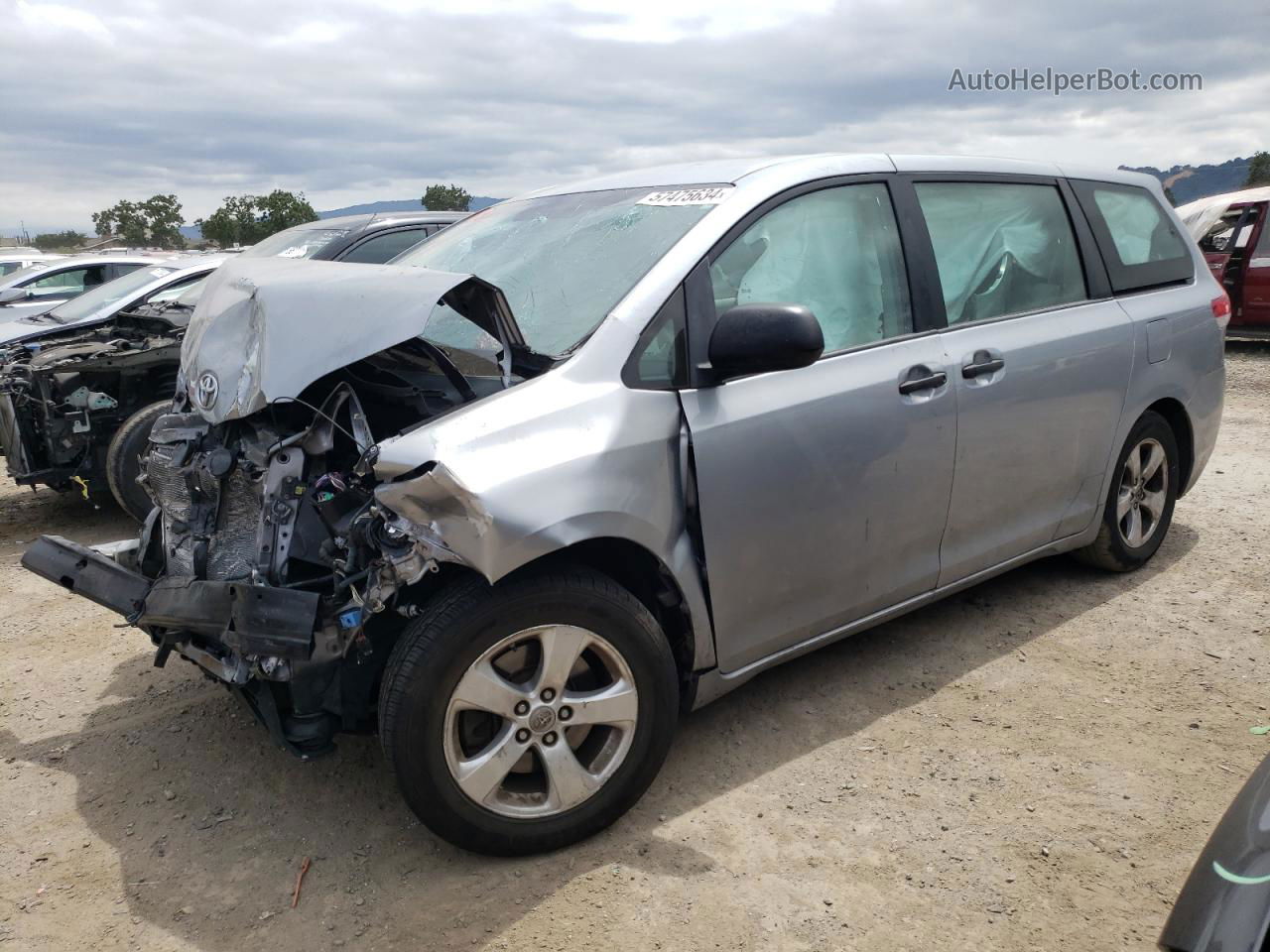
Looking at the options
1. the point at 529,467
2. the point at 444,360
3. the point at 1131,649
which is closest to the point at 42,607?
the point at 444,360

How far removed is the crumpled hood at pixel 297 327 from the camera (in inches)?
102

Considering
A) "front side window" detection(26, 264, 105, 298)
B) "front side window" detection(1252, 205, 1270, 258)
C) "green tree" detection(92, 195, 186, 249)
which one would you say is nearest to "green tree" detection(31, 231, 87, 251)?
"green tree" detection(92, 195, 186, 249)


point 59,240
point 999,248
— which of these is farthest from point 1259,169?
point 59,240

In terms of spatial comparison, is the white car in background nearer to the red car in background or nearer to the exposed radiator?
the exposed radiator

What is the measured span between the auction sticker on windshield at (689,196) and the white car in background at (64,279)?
9673mm

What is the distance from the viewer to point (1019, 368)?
3.59m

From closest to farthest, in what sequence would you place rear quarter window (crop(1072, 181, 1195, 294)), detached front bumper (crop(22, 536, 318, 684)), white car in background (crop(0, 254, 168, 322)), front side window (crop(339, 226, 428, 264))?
detached front bumper (crop(22, 536, 318, 684)) → rear quarter window (crop(1072, 181, 1195, 294)) → front side window (crop(339, 226, 428, 264)) → white car in background (crop(0, 254, 168, 322))

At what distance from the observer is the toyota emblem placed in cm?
282

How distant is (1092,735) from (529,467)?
2130 mm

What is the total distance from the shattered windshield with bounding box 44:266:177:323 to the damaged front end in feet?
17.7

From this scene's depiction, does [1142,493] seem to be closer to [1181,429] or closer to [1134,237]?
[1181,429]

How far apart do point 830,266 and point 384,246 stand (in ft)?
17.1

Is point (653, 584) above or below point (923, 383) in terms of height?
below

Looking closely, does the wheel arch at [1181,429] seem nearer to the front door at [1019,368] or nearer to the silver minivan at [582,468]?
the front door at [1019,368]
